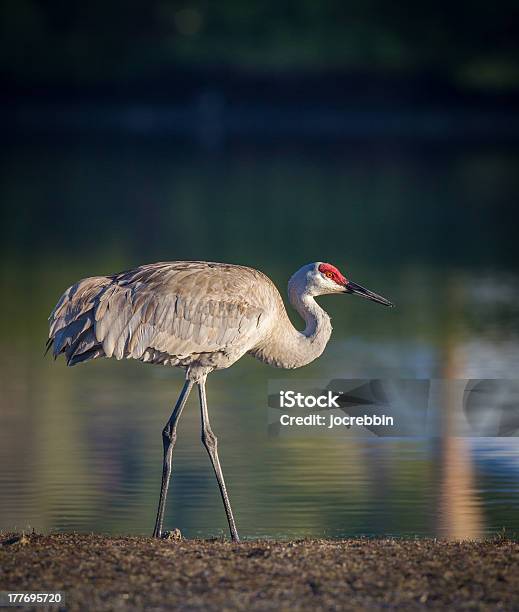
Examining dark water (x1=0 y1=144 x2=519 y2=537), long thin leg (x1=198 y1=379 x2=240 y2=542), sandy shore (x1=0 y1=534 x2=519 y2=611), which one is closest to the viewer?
sandy shore (x1=0 y1=534 x2=519 y2=611)

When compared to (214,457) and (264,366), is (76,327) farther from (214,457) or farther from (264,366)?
(264,366)

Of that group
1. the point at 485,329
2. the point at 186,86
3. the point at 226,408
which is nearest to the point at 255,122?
the point at 186,86

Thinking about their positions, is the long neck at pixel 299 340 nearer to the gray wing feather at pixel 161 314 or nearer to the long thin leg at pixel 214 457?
the gray wing feather at pixel 161 314

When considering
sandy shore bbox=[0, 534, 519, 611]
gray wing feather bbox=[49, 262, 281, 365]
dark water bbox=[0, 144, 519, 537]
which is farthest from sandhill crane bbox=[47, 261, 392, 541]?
sandy shore bbox=[0, 534, 519, 611]

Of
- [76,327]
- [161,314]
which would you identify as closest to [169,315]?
[161,314]

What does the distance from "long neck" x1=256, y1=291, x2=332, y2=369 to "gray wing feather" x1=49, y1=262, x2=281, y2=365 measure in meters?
0.25

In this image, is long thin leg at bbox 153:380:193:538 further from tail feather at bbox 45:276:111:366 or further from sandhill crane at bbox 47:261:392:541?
tail feather at bbox 45:276:111:366

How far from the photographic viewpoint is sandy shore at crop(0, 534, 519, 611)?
6336mm

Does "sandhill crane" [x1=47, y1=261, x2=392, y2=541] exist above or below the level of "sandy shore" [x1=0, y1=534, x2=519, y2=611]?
above

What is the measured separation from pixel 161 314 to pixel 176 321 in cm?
9

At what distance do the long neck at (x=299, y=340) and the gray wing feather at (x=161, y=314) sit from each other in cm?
25

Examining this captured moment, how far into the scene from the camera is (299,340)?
8891mm

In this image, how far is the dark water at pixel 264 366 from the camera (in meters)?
8.95

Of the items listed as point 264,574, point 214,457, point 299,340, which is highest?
point 299,340
